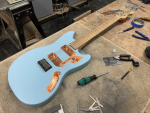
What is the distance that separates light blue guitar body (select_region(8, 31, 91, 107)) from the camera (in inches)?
25.0

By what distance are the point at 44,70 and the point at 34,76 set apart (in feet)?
0.27

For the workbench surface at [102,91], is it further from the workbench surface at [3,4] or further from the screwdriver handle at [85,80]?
the workbench surface at [3,4]

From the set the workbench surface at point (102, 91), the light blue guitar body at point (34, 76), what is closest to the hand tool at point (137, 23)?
the workbench surface at point (102, 91)

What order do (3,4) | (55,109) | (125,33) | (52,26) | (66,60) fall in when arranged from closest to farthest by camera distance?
1. (55,109)
2. (66,60)
3. (3,4)
4. (125,33)
5. (52,26)

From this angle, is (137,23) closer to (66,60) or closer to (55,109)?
(66,60)

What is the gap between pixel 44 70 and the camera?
Result: 0.75m

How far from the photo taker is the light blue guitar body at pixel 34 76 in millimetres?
635

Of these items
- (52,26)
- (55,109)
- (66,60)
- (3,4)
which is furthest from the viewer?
(52,26)

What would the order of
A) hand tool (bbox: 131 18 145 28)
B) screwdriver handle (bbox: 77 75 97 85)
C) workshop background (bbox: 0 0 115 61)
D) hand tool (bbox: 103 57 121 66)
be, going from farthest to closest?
workshop background (bbox: 0 0 115 61), hand tool (bbox: 131 18 145 28), hand tool (bbox: 103 57 121 66), screwdriver handle (bbox: 77 75 97 85)

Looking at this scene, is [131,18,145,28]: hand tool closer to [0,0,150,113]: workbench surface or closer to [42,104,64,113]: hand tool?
[0,0,150,113]: workbench surface

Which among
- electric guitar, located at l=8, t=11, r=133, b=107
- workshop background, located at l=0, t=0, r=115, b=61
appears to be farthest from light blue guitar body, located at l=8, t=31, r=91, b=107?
workshop background, located at l=0, t=0, r=115, b=61

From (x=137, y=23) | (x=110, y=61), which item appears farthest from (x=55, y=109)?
(x=137, y=23)

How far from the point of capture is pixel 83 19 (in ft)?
4.06

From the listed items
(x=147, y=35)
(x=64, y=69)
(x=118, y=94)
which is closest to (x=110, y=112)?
(x=118, y=94)
